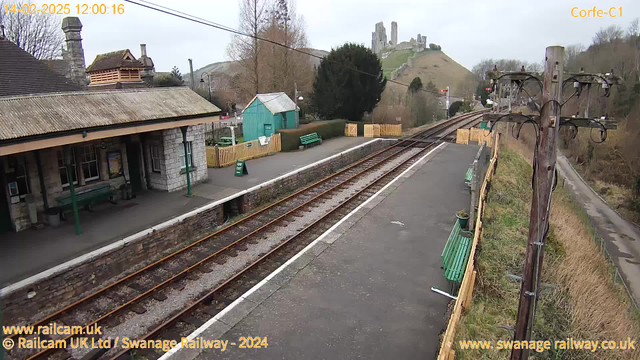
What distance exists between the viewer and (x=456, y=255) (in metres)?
8.23

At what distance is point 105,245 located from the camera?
1003cm

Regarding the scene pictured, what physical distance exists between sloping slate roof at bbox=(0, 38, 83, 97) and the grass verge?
14037 millimetres

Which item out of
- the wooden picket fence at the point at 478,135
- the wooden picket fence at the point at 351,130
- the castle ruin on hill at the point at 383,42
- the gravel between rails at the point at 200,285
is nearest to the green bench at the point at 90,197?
the gravel between rails at the point at 200,285

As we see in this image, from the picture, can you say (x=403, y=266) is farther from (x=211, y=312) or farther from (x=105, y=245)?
(x=105, y=245)

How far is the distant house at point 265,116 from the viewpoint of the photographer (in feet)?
80.7

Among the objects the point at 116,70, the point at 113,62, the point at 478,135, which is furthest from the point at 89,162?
the point at 478,135

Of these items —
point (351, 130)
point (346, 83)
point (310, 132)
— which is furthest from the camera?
point (346, 83)

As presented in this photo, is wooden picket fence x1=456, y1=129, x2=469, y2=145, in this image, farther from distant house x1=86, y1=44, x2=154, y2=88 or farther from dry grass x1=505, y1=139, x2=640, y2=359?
distant house x1=86, y1=44, x2=154, y2=88

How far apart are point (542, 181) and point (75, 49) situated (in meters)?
19.2

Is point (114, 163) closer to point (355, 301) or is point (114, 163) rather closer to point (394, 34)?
point (355, 301)

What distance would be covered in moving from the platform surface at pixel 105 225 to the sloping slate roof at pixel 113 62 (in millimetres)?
5574

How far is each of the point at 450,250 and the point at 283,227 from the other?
18.8 feet

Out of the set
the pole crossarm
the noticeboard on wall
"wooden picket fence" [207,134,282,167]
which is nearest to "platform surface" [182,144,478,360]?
the pole crossarm

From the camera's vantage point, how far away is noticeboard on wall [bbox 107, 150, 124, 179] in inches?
534
